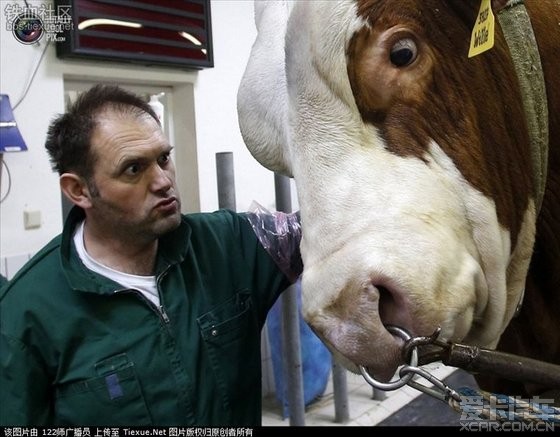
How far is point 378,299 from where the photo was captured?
641 millimetres

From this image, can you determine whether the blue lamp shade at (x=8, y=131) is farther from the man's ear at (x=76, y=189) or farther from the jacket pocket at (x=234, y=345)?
the jacket pocket at (x=234, y=345)

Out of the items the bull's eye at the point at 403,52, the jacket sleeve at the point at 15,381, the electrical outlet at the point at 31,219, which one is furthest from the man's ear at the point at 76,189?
the bull's eye at the point at 403,52

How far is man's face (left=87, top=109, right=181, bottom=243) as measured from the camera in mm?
1083

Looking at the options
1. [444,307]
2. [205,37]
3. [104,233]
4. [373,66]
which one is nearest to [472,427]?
[444,307]

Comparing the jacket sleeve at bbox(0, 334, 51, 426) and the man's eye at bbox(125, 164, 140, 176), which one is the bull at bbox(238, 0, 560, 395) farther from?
the jacket sleeve at bbox(0, 334, 51, 426)

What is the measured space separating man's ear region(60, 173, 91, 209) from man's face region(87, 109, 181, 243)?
0.02m

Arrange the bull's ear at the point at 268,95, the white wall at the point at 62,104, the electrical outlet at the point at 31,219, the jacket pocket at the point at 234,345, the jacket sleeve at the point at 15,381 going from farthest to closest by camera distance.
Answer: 1. the electrical outlet at the point at 31,219
2. the white wall at the point at 62,104
3. the jacket pocket at the point at 234,345
4. the jacket sleeve at the point at 15,381
5. the bull's ear at the point at 268,95

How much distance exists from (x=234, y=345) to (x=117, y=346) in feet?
0.76

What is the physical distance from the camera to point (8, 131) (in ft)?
4.68

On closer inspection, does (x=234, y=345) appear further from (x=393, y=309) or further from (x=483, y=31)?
(x=483, y=31)

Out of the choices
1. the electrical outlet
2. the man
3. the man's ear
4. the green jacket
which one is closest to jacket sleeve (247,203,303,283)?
the man

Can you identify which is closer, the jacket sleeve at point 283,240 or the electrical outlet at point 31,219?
the jacket sleeve at point 283,240

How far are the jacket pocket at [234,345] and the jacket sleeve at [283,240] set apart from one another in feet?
0.32

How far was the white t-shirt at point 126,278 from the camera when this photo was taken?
3.53 ft
